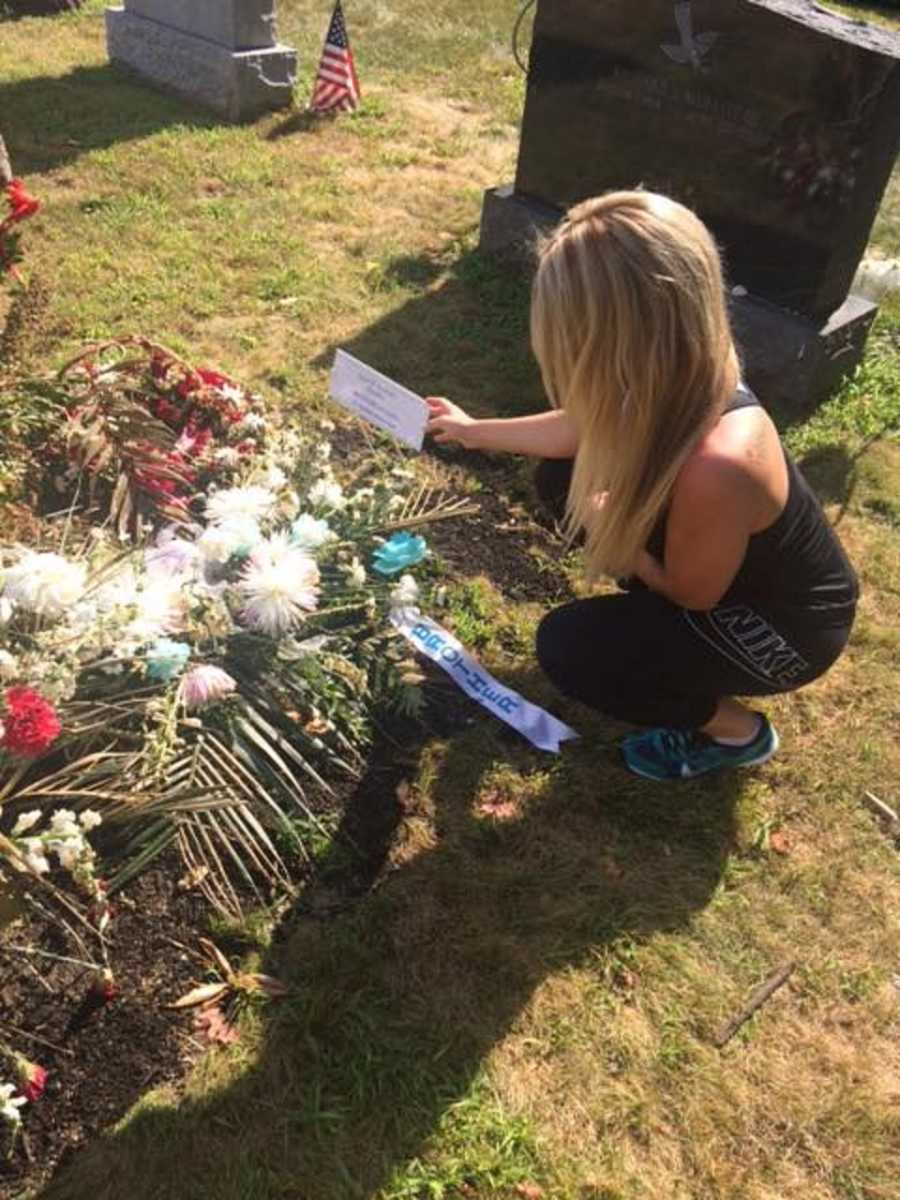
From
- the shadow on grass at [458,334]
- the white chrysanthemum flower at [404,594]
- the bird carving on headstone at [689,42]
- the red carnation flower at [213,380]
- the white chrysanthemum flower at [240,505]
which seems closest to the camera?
the white chrysanthemum flower at [240,505]

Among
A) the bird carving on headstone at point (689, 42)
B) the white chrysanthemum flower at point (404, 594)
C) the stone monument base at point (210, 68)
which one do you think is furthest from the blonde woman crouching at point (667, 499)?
the stone monument base at point (210, 68)

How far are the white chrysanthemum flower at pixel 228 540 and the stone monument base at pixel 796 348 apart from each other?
2669 mm

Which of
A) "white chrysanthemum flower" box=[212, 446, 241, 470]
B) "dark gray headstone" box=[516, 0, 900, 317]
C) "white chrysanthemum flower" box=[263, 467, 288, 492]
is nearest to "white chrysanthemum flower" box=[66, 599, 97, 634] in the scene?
"white chrysanthemum flower" box=[263, 467, 288, 492]

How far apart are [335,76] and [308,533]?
5192 millimetres

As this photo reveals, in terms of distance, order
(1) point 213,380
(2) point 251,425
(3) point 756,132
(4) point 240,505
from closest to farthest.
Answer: (4) point 240,505, (2) point 251,425, (1) point 213,380, (3) point 756,132

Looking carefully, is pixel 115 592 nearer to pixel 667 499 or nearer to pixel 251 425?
pixel 251 425

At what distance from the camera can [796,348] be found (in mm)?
4172

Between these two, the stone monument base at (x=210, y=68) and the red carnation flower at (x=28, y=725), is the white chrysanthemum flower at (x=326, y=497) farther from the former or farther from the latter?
the stone monument base at (x=210, y=68)

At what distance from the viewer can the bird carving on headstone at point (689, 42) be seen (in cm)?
412

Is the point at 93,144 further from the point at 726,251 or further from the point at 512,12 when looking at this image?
the point at 512,12

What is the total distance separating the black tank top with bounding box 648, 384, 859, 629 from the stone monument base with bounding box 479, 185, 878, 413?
1.99 metres

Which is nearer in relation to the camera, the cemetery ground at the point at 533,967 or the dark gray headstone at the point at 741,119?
the cemetery ground at the point at 533,967

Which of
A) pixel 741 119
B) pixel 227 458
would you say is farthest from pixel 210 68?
pixel 227 458

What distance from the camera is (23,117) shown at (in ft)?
20.7
